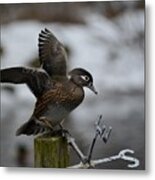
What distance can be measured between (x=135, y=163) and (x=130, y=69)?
411mm

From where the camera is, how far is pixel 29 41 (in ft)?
7.71

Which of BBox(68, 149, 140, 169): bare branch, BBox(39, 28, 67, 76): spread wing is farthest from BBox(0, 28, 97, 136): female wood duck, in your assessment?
BBox(68, 149, 140, 169): bare branch

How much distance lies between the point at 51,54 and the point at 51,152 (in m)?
0.44

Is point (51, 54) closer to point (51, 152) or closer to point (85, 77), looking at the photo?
point (85, 77)

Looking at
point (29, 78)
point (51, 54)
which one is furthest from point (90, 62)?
point (29, 78)

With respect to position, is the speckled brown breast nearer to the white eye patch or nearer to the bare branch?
the white eye patch

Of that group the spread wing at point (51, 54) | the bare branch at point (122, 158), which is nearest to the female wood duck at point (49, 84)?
the spread wing at point (51, 54)

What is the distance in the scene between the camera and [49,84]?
2.35m

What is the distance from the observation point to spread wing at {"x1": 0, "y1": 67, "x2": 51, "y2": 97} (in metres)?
2.35

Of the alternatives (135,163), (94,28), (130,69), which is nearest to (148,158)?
(135,163)

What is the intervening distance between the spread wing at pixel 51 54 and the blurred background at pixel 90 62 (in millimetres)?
26

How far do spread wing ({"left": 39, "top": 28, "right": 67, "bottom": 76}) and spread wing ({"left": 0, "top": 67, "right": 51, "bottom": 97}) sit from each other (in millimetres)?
41

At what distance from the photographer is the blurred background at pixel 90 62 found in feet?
7.36

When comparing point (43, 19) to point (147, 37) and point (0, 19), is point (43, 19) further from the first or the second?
point (147, 37)
